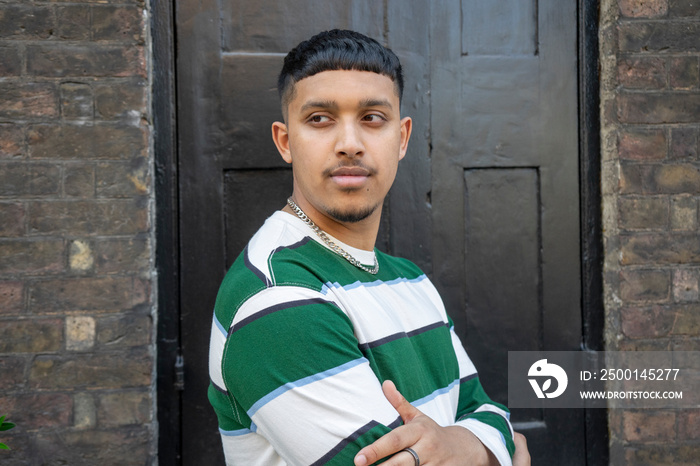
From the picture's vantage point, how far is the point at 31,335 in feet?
5.84

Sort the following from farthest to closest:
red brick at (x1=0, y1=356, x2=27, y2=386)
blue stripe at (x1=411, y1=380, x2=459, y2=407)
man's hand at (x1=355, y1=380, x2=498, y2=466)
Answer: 1. red brick at (x1=0, y1=356, x2=27, y2=386)
2. blue stripe at (x1=411, y1=380, x2=459, y2=407)
3. man's hand at (x1=355, y1=380, x2=498, y2=466)

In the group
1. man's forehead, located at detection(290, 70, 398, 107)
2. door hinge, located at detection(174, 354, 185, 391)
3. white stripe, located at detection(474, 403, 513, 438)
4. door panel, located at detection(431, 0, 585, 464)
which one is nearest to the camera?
man's forehead, located at detection(290, 70, 398, 107)

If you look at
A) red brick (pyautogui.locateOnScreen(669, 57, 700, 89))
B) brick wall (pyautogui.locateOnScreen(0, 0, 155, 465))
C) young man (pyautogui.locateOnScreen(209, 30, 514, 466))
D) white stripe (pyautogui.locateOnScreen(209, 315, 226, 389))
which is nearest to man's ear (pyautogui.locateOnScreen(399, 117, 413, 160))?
young man (pyautogui.locateOnScreen(209, 30, 514, 466))

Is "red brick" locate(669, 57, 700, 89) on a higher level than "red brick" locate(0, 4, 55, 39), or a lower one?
lower

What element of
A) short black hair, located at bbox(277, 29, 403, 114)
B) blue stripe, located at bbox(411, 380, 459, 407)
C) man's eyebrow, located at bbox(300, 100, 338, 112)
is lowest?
blue stripe, located at bbox(411, 380, 459, 407)

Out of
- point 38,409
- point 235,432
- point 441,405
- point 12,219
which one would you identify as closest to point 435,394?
point 441,405

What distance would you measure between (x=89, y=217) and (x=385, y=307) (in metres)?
1.16

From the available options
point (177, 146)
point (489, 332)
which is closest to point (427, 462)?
point (489, 332)

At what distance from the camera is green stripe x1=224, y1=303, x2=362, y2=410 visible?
1.00m

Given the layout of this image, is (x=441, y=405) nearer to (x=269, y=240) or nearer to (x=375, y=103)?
(x=269, y=240)

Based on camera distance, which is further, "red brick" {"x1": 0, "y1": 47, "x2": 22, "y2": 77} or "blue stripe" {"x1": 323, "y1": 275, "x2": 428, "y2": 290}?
"red brick" {"x1": 0, "y1": 47, "x2": 22, "y2": 77}

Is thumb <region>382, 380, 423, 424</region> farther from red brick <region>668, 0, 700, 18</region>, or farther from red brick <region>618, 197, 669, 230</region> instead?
red brick <region>668, 0, 700, 18</region>

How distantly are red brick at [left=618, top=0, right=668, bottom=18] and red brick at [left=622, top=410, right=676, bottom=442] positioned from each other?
5.28 ft

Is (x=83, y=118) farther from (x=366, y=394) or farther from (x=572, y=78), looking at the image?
(x=572, y=78)
